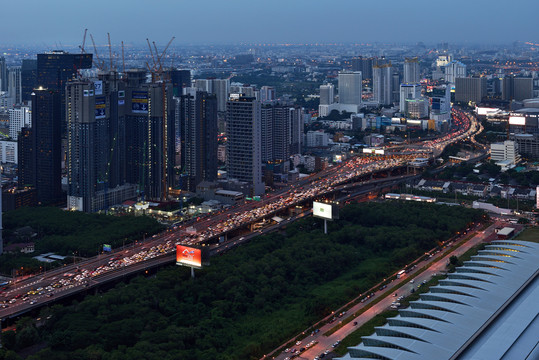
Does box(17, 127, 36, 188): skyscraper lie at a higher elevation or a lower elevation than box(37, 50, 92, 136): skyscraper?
lower

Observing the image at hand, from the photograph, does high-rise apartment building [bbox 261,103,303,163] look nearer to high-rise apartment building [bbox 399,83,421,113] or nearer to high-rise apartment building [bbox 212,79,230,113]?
high-rise apartment building [bbox 212,79,230,113]

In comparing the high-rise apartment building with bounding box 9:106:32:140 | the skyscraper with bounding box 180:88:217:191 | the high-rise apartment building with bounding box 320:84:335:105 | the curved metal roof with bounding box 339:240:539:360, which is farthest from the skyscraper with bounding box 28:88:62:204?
the high-rise apartment building with bounding box 320:84:335:105

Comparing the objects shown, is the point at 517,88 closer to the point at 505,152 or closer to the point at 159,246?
the point at 505,152

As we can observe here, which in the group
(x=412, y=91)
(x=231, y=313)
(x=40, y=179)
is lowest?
(x=231, y=313)

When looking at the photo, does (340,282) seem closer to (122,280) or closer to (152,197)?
(122,280)

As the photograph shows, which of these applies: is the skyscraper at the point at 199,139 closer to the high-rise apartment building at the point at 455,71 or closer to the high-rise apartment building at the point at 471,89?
the high-rise apartment building at the point at 471,89

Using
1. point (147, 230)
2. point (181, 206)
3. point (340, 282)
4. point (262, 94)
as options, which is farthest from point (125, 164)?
point (262, 94)

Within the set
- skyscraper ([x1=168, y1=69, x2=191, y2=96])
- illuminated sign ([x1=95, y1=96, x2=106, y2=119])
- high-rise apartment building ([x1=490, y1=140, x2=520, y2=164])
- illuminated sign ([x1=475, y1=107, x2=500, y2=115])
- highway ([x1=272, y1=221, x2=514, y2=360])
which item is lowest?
highway ([x1=272, y1=221, x2=514, y2=360])
